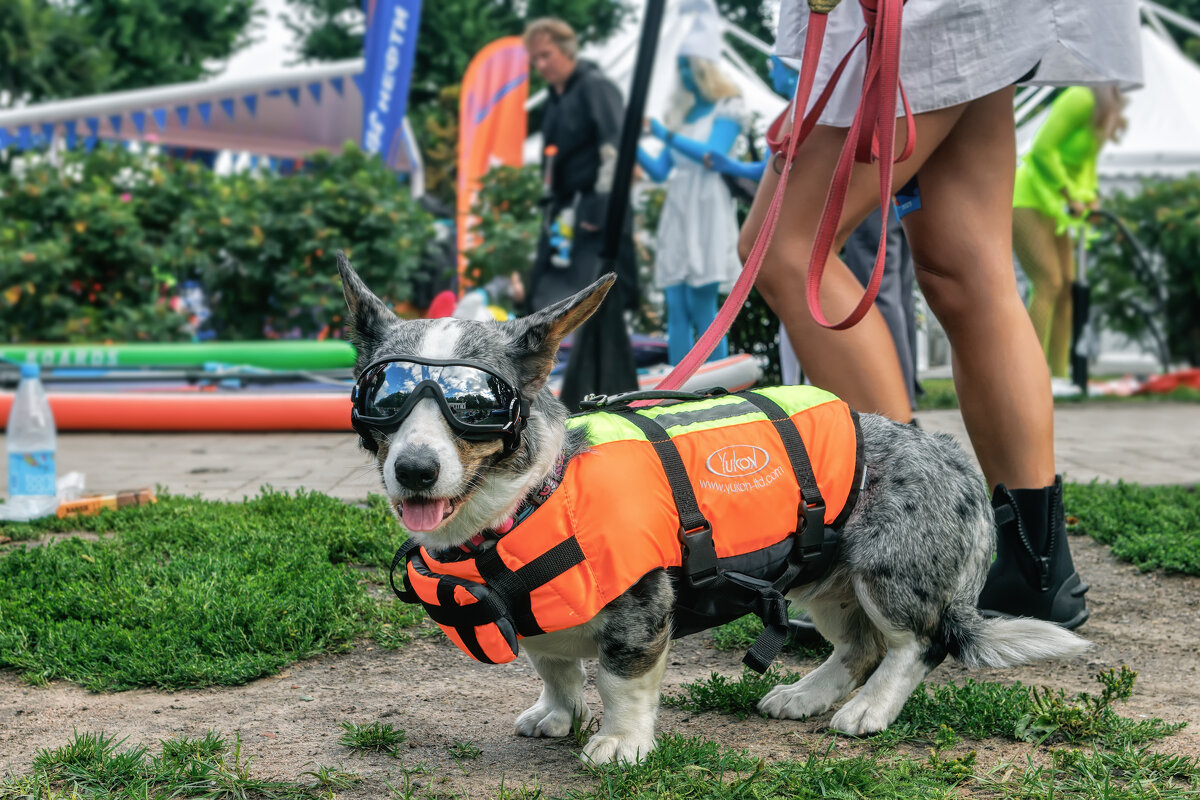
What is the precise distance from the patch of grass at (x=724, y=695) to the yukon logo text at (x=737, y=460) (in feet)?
1.96

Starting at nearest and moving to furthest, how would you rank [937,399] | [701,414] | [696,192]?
[701,414]
[696,192]
[937,399]

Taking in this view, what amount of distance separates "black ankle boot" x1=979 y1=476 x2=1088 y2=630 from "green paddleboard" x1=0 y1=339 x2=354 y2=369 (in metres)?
5.82

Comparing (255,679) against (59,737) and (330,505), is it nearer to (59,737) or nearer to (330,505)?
(59,737)

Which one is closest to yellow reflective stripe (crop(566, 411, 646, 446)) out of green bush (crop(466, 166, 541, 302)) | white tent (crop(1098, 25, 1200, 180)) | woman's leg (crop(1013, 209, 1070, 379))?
green bush (crop(466, 166, 541, 302))

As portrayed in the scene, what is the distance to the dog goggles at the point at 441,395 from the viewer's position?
201 centimetres

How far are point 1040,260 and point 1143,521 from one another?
6036mm

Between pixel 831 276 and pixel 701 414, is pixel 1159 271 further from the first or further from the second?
pixel 701 414

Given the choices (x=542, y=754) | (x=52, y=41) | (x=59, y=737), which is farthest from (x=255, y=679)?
(x=52, y=41)

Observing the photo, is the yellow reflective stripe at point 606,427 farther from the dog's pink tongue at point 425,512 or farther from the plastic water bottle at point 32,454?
the plastic water bottle at point 32,454

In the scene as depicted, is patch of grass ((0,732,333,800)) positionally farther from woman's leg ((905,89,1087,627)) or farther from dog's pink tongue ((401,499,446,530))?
woman's leg ((905,89,1087,627))

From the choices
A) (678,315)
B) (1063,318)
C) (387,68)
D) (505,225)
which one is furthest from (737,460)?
(387,68)

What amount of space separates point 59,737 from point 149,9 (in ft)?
93.5

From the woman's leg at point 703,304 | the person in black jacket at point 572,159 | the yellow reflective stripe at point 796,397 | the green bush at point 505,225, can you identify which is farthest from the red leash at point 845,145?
the green bush at point 505,225

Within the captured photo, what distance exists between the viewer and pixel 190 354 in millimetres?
8305
